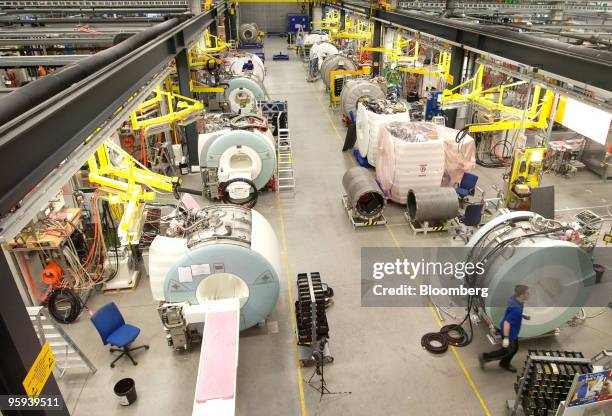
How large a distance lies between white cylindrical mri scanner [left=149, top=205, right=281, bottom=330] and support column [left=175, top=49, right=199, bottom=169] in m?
6.39

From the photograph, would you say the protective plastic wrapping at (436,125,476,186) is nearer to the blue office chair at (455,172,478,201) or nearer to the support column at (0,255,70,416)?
the blue office chair at (455,172,478,201)

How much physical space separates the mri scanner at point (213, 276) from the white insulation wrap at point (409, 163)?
4.66 meters

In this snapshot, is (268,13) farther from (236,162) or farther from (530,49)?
(530,49)

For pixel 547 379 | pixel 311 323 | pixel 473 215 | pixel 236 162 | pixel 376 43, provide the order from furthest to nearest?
pixel 376 43 < pixel 236 162 < pixel 473 215 < pixel 311 323 < pixel 547 379

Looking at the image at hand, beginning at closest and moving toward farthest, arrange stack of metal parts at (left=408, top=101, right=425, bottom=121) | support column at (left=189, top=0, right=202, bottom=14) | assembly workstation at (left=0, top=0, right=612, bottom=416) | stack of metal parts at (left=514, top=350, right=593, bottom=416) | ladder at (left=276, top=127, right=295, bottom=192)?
1. assembly workstation at (left=0, top=0, right=612, bottom=416)
2. stack of metal parts at (left=514, top=350, right=593, bottom=416)
3. ladder at (left=276, top=127, right=295, bottom=192)
4. support column at (left=189, top=0, right=202, bottom=14)
5. stack of metal parts at (left=408, top=101, right=425, bottom=121)

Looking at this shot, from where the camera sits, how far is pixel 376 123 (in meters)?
11.5

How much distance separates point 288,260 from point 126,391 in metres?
4.03

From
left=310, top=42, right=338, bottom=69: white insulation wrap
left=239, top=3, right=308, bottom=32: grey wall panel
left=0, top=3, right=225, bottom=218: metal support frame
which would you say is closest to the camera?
left=0, top=3, right=225, bottom=218: metal support frame

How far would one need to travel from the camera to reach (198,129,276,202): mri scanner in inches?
407

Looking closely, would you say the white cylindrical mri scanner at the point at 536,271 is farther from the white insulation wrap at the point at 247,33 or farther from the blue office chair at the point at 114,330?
the white insulation wrap at the point at 247,33

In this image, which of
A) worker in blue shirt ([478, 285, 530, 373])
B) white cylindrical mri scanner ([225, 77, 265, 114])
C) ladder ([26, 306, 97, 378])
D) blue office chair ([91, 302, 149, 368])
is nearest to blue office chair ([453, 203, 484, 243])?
worker in blue shirt ([478, 285, 530, 373])

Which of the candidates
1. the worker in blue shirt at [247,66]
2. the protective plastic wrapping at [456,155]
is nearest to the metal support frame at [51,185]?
the protective plastic wrapping at [456,155]

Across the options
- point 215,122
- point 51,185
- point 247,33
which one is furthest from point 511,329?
point 247,33

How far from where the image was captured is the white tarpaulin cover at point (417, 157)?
32.5 feet
